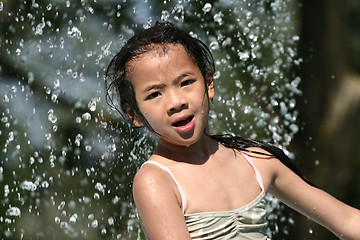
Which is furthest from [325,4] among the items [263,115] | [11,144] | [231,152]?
[231,152]

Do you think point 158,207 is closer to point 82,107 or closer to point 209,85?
Result: point 209,85

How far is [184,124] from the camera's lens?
4.80ft

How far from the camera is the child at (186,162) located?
1397 millimetres

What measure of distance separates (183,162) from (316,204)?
39 centimetres

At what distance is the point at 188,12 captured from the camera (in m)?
3.26

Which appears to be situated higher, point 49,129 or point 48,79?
point 48,79

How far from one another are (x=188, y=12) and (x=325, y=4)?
126 centimetres

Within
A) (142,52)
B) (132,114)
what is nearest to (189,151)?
(132,114)

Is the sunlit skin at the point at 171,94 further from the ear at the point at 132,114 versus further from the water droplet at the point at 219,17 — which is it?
the water droplet at the point at 219,17

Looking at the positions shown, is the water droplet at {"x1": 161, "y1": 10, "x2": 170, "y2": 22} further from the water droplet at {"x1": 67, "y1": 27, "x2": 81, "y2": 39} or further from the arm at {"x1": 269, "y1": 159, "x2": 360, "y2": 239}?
the arm at {"x1": 269, "y1": 159, "x2": 360, "y2": 239}

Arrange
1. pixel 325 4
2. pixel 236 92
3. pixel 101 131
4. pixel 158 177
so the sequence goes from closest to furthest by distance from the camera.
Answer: pixel 158 177, pixel 101 131, pixel 236 92, pixel 325 4

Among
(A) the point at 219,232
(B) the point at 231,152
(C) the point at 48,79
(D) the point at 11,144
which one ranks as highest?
(C) the point at 48,79

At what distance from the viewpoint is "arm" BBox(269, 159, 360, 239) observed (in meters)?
1.65

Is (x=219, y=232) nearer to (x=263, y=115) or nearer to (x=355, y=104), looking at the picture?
(x=263, y=115)
